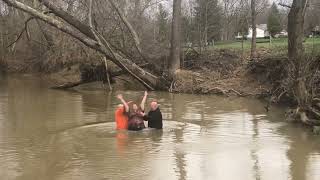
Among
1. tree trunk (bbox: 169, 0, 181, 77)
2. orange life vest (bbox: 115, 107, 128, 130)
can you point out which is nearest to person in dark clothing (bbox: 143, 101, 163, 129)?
orange life vest (bbox: 115, 107, 128, 130)

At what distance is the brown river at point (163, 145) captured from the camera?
12.0 m

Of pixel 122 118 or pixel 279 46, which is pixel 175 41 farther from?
pixel 122 118

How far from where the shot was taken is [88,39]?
27766 millimetres

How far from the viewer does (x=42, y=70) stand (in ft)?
142

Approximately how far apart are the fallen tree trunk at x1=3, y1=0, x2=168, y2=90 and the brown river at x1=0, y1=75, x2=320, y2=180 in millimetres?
3938

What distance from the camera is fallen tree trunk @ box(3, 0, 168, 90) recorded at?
26.8m

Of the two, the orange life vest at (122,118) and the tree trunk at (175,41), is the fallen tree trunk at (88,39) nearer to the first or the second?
the tree trunk at (175,41)

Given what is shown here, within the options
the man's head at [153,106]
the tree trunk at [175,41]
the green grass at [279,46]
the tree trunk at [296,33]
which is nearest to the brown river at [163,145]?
the man's head at [153,106]

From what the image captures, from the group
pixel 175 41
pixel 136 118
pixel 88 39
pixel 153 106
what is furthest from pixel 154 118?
pixel 175 41

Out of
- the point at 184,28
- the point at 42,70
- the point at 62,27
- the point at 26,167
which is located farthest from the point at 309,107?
the point at 42,70

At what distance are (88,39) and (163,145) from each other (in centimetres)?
1385

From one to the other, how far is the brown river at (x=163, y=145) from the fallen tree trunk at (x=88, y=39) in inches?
155

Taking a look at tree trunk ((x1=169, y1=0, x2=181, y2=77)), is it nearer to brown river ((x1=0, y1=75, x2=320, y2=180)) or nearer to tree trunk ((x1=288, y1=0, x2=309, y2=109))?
brown river ((x1=0, y1=75, x2=320, y2=180))

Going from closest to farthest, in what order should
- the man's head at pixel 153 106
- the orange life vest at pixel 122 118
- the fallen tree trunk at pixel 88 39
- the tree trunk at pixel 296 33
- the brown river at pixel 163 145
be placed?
the brown river at pixel 163 145, the man's head at pixel 153 106, the orange life vest at pixel 122 118, the tree trunk at pixel 296 33, the fallen tree trunk at pixel 88 39
